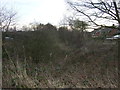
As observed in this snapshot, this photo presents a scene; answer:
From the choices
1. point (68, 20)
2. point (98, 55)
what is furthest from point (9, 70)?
point (98, 55)

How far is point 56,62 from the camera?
53.5ft

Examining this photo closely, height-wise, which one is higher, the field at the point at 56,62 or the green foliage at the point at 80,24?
the green foliage at the point at 80,24

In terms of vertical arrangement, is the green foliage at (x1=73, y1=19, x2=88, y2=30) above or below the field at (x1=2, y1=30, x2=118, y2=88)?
above

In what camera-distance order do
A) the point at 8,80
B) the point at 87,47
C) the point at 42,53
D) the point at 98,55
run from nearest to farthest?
the point at 8,80 → the point at 42,53 → the point at 98,55 → the point at 87,47

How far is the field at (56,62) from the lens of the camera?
503 cm

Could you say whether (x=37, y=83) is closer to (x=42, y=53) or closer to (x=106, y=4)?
(x=42, y=53)

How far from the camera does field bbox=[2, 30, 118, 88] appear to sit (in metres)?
5.03

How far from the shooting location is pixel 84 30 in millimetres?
21078

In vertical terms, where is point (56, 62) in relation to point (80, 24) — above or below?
below

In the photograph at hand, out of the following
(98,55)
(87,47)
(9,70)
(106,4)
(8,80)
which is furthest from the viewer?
(87,47)

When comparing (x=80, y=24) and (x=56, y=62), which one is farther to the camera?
(x=80, y=24)

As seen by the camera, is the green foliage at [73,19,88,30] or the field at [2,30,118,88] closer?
the field at [2,30,118,88]

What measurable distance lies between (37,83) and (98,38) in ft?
56.4

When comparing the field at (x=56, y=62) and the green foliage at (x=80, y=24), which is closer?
the field at (x=56, y=62)
